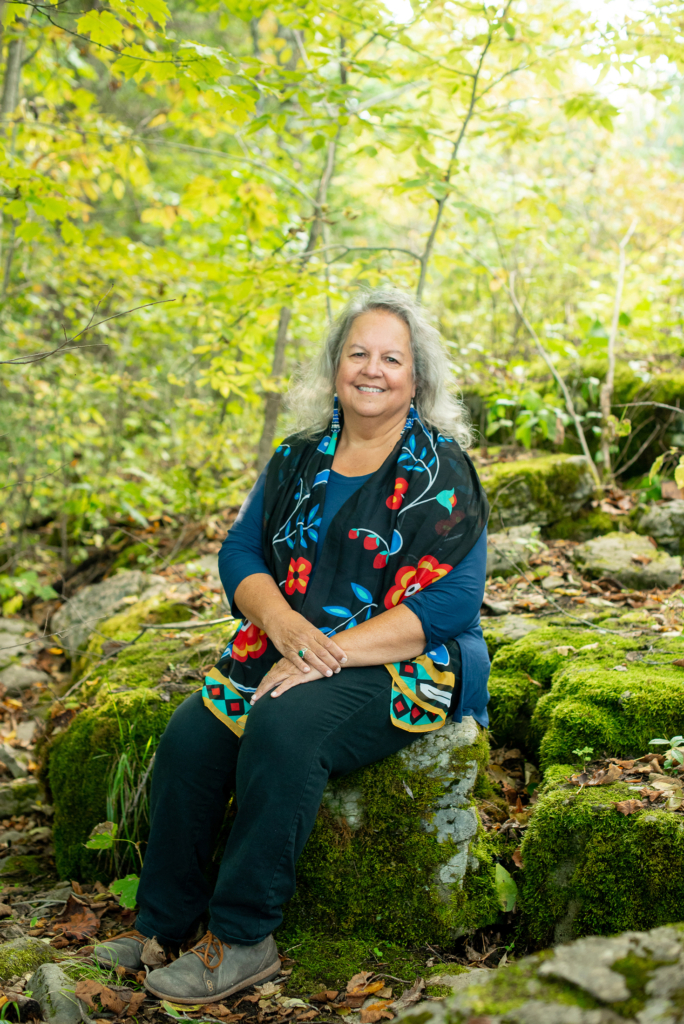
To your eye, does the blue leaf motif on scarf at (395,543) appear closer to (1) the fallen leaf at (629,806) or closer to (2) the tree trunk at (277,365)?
(1) the fallen leaf at (629,806)

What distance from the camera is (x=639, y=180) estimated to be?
829 cm

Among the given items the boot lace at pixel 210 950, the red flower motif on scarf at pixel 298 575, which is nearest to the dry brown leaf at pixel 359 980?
the boot lace at pixel 210 950

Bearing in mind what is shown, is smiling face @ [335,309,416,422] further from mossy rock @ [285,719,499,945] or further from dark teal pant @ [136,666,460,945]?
mossy rock @ [285,719,499,945]

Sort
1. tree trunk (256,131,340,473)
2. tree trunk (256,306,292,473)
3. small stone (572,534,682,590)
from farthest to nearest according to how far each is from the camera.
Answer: tree trunk (256,306,292,473) < tree trunk (256,131,340,473) < small stone (572,534,682,590)

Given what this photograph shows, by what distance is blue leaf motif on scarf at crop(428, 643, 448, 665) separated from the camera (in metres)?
2.31

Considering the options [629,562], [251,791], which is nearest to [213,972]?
[251,791]

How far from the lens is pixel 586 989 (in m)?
0.89

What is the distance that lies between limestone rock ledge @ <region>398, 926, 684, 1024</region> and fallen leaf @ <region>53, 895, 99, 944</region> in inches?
74.7

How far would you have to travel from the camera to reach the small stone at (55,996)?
6.17ft

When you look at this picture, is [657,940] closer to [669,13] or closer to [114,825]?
[114,825]

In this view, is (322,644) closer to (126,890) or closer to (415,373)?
(415,373)

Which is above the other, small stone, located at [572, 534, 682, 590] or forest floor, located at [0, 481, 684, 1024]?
small stone, located at [572, 534, 682, 590]

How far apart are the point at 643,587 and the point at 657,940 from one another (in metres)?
3.13

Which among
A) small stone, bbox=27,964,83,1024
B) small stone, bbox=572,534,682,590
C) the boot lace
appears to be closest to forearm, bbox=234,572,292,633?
the boot lace
